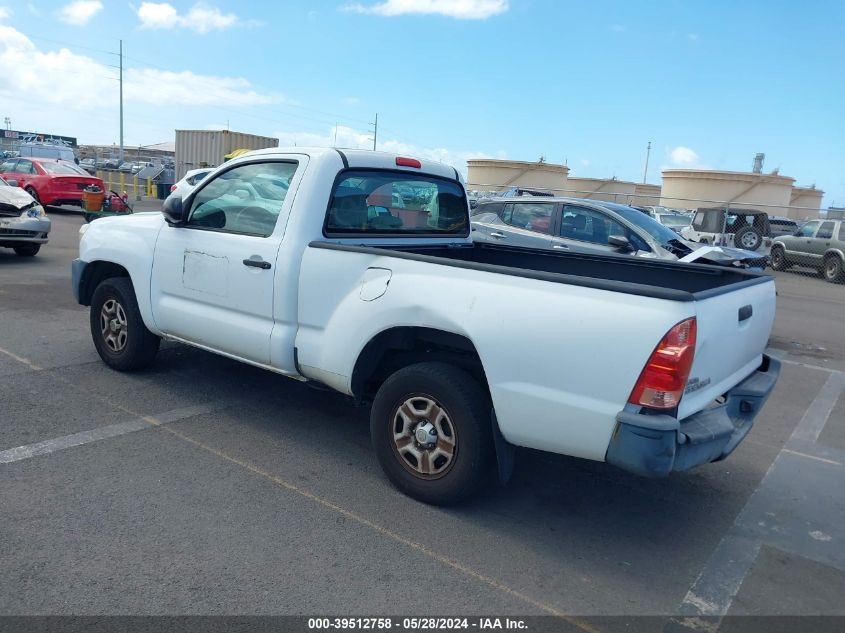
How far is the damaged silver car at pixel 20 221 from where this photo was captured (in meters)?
11.2

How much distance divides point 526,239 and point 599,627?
7.37m

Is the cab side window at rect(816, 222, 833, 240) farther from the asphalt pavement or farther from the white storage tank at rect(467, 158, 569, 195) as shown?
the white storage tank at rect(467, 158, 569, 195)

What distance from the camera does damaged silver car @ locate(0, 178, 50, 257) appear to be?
11164 millimetres

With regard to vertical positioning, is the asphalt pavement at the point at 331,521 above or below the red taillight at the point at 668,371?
below

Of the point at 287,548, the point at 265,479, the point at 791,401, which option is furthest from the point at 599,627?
the point at 791,401

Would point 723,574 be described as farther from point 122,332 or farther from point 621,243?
point 621,243

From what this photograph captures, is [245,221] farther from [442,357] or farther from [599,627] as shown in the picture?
[599,627]

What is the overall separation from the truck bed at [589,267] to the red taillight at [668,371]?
0.27 m

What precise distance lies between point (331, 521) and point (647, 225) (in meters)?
7.39

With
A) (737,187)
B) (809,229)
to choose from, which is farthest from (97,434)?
(737,187)

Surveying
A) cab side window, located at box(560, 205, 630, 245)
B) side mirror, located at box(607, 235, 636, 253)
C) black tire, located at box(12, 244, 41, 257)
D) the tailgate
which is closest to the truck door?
the tailgate

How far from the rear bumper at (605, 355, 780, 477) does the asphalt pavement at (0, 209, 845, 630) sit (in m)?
0.59

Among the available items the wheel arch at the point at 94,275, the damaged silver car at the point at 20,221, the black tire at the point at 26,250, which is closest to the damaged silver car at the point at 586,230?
the wheel arch at the point at 94,275

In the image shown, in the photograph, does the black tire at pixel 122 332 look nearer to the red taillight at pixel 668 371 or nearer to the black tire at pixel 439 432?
the black tire at pixel 439 432
